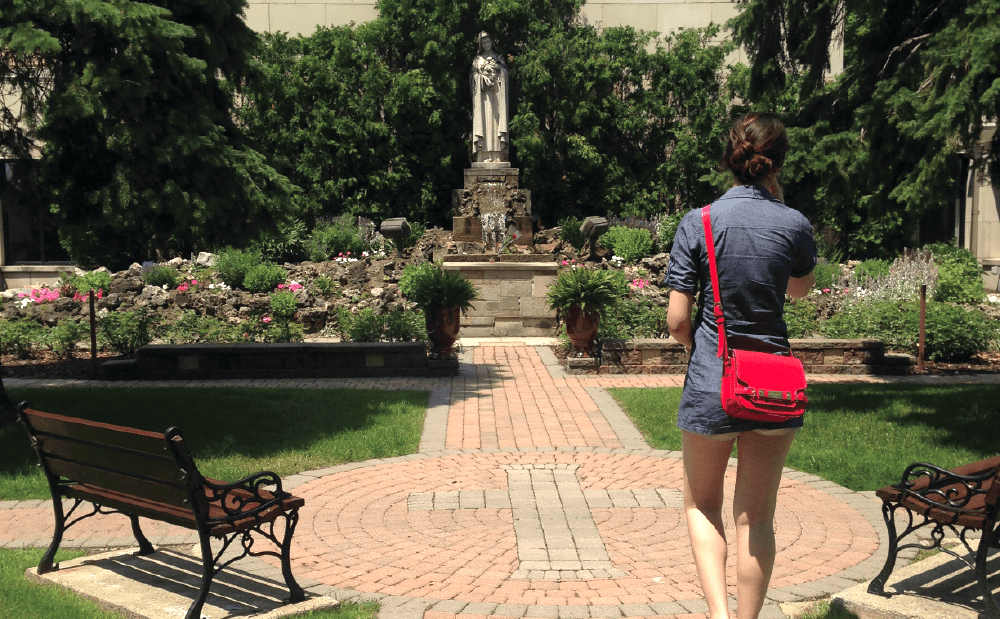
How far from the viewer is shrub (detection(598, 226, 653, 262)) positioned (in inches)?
752

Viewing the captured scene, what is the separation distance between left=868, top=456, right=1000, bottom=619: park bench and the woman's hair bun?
1618 mm

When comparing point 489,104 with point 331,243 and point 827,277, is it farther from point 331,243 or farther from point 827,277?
point 827,277

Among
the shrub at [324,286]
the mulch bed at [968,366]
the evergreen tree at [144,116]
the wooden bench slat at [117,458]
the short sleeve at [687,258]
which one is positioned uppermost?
the evergreen tree at [144,116]

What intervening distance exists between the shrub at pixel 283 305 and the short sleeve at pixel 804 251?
12.8 m

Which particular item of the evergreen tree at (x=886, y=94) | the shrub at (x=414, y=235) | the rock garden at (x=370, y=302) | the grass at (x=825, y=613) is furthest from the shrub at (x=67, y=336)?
the grass at (x=825, y=613)

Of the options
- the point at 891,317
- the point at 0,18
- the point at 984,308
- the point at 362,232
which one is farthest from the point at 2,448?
the point at 984,308

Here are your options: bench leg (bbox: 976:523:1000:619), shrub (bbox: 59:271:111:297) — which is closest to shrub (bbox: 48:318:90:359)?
shrub (bbox: 59:271:111:297)

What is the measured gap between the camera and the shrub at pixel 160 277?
1731cm

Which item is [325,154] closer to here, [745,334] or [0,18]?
[0,18]

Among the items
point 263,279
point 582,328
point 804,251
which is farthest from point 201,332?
point 804,251

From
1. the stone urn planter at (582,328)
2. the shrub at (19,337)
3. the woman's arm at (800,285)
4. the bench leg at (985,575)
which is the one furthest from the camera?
the shrub at (19,337)

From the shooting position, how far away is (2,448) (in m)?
7.76

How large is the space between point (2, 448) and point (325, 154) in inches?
671

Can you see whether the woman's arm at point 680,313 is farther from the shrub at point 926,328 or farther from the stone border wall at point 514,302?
the stone border wall at point 514,302
